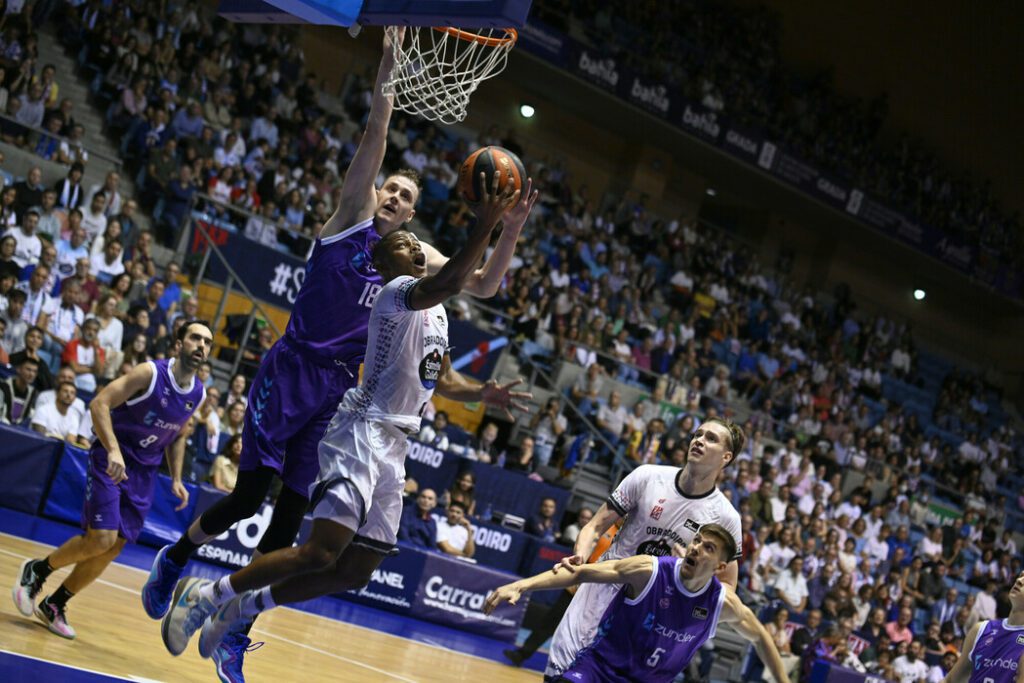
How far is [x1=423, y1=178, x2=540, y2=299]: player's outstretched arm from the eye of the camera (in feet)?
17.6

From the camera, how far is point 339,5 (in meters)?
5.91

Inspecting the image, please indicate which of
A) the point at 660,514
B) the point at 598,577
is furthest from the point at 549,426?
the point at 598,577

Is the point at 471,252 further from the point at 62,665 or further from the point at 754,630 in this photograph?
the point at 62,665

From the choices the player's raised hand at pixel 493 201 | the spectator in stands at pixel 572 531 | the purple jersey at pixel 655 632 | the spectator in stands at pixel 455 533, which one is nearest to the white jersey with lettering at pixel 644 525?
the purple jersey at pixel 655 632

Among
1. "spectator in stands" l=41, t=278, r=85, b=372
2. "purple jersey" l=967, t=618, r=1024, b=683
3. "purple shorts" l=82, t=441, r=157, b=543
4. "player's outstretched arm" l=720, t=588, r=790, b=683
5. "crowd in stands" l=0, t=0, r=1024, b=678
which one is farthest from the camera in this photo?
"crowd in stands" l=0, t=0, r=1024, b=678

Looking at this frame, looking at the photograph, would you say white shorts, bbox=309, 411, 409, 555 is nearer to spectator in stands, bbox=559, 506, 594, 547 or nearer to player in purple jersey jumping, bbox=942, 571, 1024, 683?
player in purple jersey jumping, bbox=942, 571, 1024, 683

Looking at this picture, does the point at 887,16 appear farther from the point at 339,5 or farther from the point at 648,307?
the point at 339,5

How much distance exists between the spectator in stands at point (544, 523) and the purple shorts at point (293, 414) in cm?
877

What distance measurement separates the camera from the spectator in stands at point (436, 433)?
14008mm

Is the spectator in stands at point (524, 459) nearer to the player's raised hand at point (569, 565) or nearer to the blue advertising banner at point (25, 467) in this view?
the blue advertising banner at point (25, 467)

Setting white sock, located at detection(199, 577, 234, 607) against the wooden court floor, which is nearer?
white sock, located at detection(199, 577, 234, 607)

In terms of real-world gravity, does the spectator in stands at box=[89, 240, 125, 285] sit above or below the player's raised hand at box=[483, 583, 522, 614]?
above

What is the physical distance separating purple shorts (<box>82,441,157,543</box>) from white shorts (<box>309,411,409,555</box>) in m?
2.26

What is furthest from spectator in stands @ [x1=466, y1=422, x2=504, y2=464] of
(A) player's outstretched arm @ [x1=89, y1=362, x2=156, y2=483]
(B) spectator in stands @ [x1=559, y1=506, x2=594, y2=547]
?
(A) player's outstretched arm @ [x1=89, y1=362, x2=156, y2=483]
